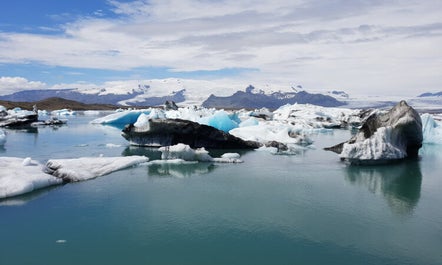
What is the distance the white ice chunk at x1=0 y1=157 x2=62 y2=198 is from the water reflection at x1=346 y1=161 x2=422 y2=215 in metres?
9.46

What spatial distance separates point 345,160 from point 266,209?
330 inches

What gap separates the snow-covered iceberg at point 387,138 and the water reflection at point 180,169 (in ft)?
19.1

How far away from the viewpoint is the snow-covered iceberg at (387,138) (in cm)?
1700

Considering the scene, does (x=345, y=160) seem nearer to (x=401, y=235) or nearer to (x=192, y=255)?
(x=401, y=235)

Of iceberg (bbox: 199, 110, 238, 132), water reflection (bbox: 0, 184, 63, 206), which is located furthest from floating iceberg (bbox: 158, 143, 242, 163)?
iceberg (bbox: 199, 110, 238, 132)

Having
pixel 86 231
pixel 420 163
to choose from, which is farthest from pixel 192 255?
pixel 420 163

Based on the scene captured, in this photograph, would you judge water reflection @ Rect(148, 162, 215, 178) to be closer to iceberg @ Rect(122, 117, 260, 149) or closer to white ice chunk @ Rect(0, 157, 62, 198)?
white ice chunk @ Rect(0, 157, 62, 198)

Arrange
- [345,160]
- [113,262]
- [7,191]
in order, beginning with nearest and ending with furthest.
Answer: [113,262], [7,191], [345,160]

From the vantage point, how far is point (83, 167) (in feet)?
45.6

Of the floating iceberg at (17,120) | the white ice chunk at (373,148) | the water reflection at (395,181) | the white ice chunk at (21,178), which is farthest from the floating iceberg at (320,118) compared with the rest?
the white ice chunk at (21,178)

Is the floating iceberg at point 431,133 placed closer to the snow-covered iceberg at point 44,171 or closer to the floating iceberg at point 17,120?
the snow-covered iceberg at point 44,171

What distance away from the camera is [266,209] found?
1037 centimetres

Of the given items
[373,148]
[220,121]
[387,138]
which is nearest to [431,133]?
[387,138]

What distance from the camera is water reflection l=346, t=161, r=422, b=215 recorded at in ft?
38.4
